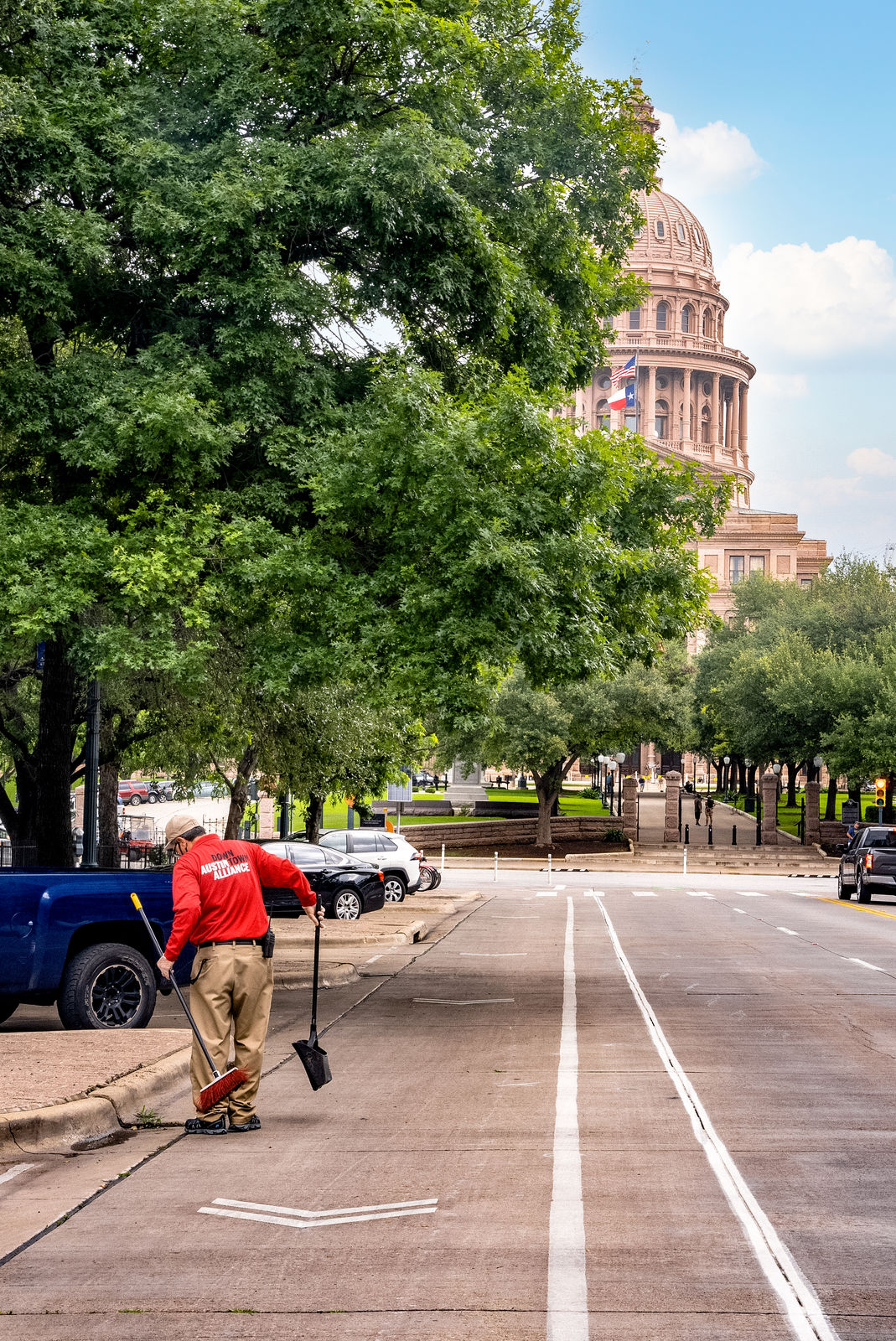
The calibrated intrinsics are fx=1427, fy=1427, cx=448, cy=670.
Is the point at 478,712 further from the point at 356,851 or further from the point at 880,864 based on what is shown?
the point at 880,864

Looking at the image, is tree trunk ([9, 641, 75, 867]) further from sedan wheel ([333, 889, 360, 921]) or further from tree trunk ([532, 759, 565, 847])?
tree trunk ([532, 759, 565, 847])

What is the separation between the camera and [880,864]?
33.5 metres

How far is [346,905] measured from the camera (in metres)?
26.0

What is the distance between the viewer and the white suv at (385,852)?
32.0 m

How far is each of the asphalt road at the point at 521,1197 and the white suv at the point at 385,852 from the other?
60.2 feet

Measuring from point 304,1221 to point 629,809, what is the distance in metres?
58.6

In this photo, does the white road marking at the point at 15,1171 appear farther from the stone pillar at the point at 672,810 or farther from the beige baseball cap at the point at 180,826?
the stone pillar at the point at 672,810

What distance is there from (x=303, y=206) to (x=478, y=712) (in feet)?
17.3

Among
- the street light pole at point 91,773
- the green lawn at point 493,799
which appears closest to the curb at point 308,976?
the street light pole at point 91,773

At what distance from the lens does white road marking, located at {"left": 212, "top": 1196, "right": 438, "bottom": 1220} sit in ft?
20.7

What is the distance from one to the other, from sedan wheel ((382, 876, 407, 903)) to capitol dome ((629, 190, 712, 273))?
12279cm

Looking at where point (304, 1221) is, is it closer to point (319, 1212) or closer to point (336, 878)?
point (319, 1212)

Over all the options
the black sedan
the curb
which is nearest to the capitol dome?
the black sedan

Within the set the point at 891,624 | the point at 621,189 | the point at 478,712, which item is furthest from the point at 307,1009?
the point at 891,624
